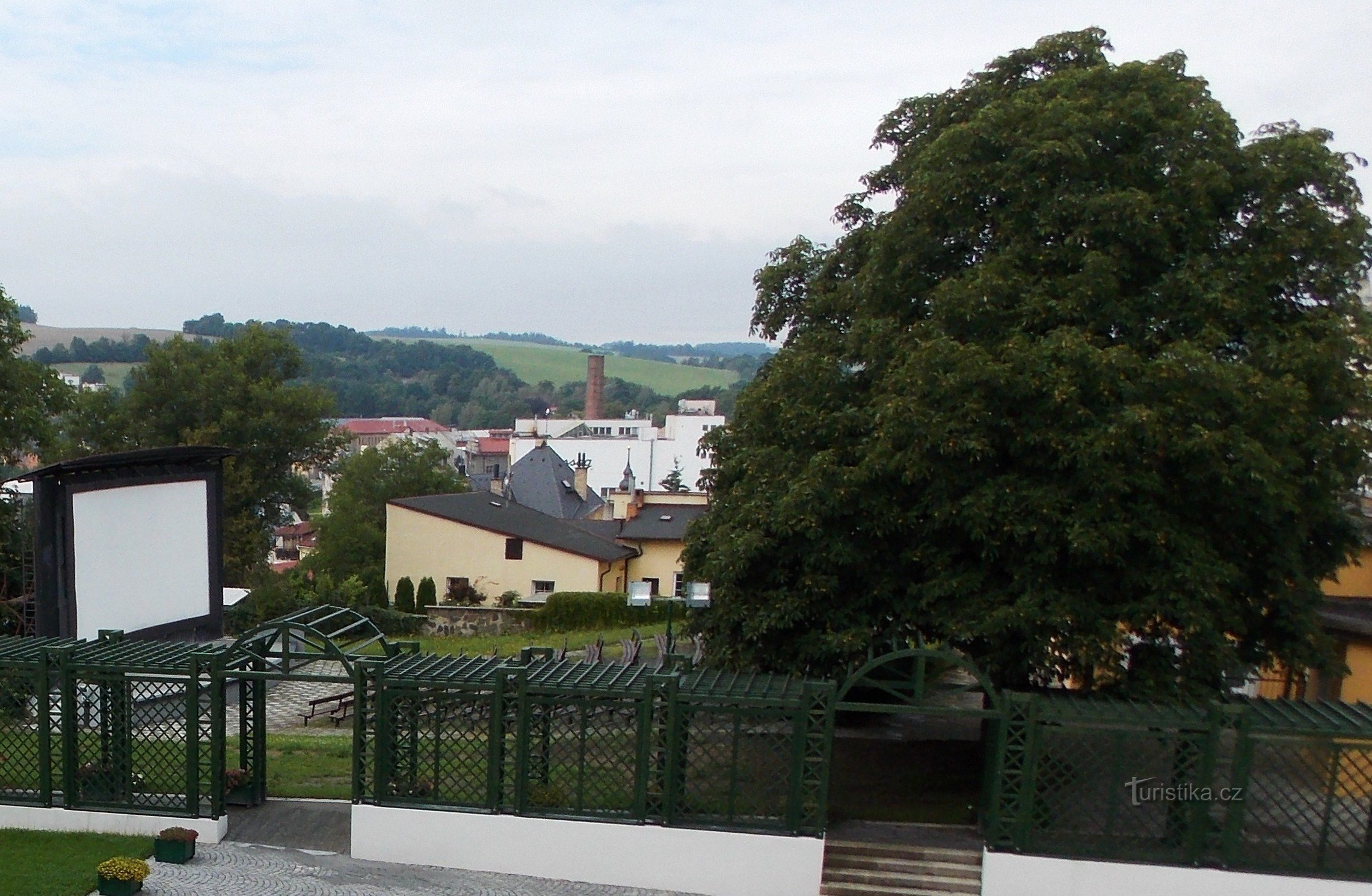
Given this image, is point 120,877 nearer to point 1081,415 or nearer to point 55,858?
→ point 55,858

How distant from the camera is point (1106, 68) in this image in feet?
45.4

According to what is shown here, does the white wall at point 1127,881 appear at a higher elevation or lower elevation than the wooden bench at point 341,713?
higher

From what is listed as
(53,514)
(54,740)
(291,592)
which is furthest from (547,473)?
(54,740)

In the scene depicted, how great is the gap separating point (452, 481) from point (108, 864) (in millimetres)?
43910

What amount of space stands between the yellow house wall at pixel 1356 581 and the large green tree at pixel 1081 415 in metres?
5.42

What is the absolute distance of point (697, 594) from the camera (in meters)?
16.7

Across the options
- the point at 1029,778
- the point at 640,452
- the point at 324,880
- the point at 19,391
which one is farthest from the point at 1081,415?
the point at 640,452

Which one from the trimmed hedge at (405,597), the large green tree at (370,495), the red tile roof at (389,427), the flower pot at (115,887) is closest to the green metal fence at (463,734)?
the flower pot at (115,887)

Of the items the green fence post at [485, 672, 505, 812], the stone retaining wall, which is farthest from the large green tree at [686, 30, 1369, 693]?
the stone retaining wall

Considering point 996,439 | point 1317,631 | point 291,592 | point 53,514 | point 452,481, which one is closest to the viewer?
point 996,439

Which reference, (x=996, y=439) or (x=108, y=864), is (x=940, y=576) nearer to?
(x=996, y=439)

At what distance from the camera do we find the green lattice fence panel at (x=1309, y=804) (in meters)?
11.1

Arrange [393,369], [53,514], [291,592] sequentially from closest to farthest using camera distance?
1. [53,514]
2. [291,592]
3. [393,369]
